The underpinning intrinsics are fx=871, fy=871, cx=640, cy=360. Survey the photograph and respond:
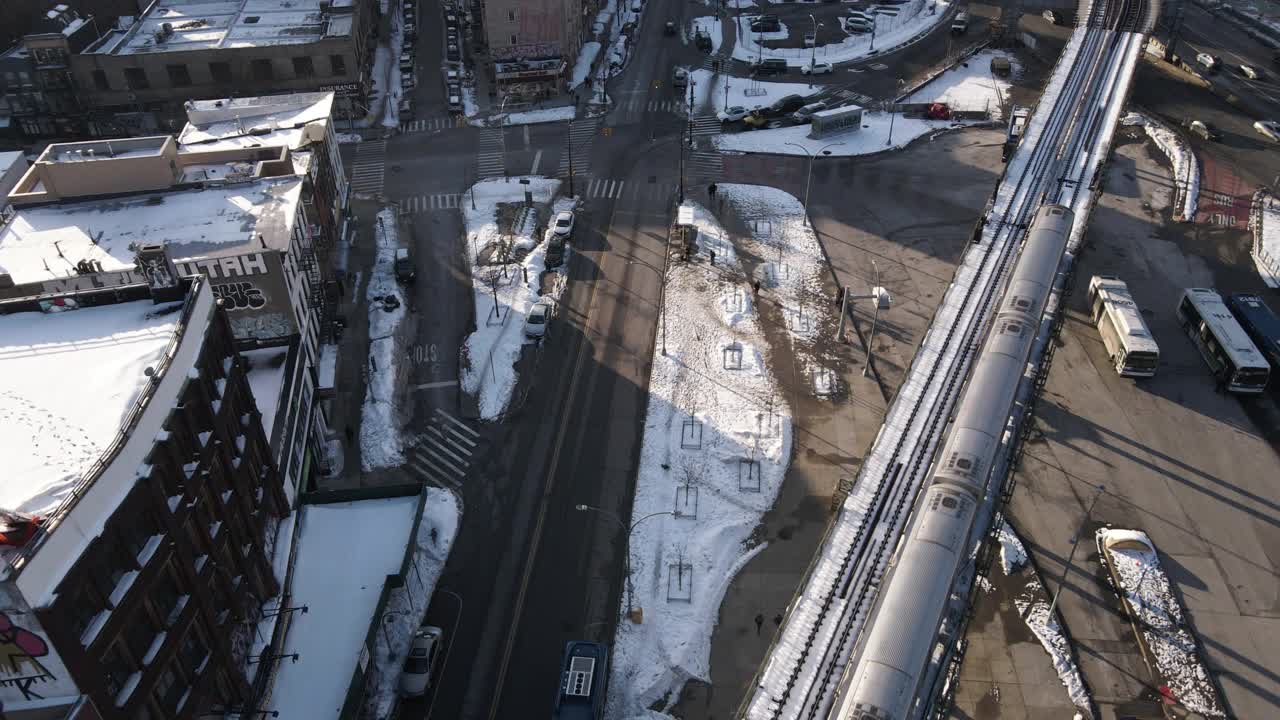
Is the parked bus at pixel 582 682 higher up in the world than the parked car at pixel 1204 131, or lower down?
lower down

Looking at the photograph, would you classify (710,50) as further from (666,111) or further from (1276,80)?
(1276,80)

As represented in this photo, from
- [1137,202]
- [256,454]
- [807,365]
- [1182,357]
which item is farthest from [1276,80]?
[256,454]

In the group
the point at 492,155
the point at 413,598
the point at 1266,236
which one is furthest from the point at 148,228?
the point at 1266,236

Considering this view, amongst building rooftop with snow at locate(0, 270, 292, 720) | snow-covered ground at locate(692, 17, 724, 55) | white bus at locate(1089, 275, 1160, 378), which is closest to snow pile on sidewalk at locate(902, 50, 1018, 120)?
snow-covered ground at locate(692, 17, 724, 55)

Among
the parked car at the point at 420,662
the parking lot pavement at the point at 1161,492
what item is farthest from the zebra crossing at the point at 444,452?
the parking lot pavement at the point at 1161,492

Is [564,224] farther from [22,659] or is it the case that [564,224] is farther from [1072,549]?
[22,659]

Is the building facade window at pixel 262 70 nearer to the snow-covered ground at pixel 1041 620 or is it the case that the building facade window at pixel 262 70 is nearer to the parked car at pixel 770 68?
the parked car at pixel 770 68
